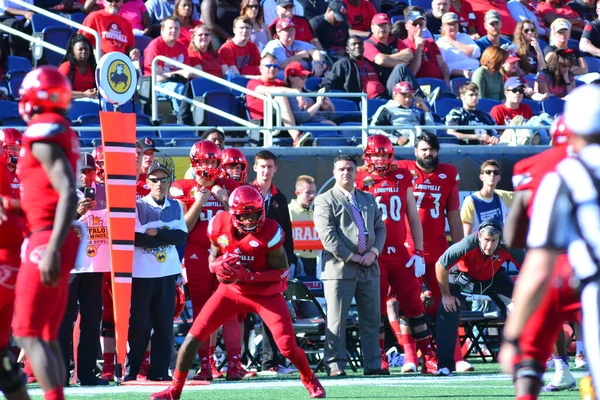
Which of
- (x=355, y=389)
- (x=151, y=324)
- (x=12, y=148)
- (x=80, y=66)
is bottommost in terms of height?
(x=355, y=389)

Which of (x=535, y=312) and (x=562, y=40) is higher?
(x=562, y=40)

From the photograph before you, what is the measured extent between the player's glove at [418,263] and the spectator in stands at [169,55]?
407cm

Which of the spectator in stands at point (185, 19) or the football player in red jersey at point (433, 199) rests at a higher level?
the spectator in stands at point (185, 19)

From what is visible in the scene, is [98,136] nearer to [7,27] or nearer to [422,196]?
[7,27]

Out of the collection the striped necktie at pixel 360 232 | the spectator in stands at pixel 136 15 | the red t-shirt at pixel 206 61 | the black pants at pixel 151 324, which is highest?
the spectator in stands at pixel 136 15

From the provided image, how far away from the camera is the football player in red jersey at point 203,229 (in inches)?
408

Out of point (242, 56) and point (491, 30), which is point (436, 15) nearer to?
point (491, 30)

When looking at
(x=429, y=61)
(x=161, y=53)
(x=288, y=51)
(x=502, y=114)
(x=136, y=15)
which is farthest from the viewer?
(x=429, y=61)

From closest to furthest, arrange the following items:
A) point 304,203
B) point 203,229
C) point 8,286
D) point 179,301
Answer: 1. point 8,286
2. point 203,229
3. point 179,301
4. point 304,203

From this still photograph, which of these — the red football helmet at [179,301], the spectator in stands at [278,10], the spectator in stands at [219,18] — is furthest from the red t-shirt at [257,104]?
the red football helmet at [179,301]

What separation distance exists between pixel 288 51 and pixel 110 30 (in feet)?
8.25

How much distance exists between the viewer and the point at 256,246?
8.89 m

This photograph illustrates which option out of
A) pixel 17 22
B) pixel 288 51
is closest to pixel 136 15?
pixel 17 22

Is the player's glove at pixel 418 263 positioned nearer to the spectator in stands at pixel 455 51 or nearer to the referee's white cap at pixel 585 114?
the spectator in stands at pixel 455 51
